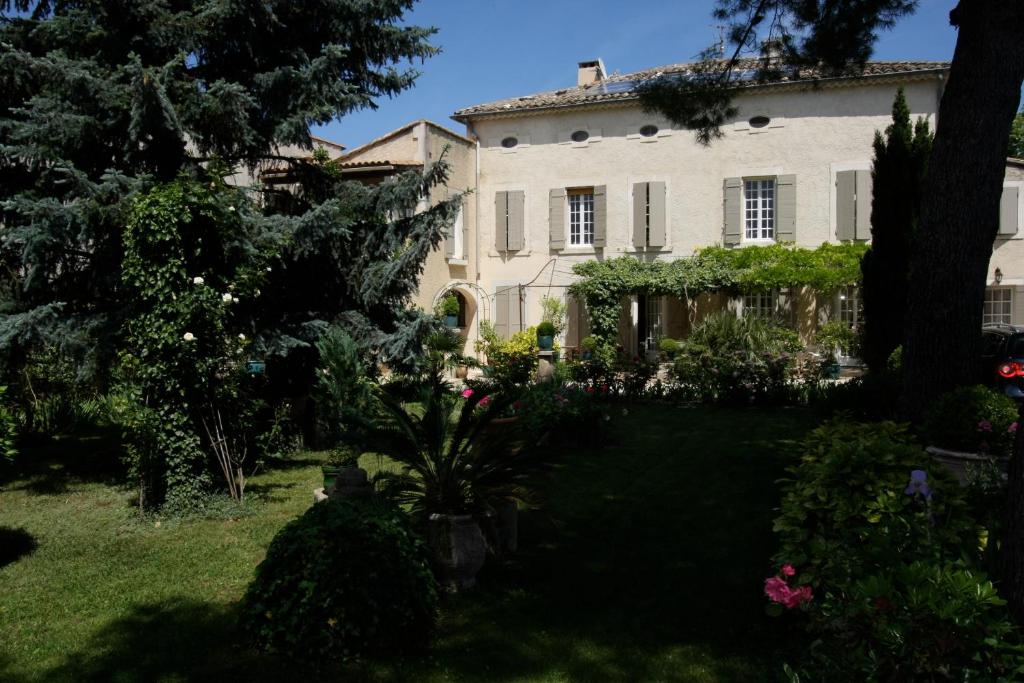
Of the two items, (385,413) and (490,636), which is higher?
(385,413)

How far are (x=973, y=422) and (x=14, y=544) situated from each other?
24.9ft

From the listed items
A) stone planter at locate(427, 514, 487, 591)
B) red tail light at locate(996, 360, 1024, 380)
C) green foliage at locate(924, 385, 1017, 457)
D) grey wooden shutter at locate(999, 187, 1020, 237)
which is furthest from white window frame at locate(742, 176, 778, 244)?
stone planter at locate(427, 514, 487, 591)

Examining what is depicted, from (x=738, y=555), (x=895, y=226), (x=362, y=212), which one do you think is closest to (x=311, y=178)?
(x=362, y=212)

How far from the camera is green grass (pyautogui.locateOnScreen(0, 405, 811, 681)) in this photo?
3889 mm

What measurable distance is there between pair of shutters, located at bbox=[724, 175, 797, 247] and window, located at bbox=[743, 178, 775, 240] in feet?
0.84

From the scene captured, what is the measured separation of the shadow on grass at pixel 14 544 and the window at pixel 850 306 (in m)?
17.0

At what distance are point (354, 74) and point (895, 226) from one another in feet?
32.6

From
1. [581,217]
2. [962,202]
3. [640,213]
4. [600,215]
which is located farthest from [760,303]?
[962,202]

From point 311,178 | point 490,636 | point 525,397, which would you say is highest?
point 311,178

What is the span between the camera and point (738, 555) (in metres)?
5.54

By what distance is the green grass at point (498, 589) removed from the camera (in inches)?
153

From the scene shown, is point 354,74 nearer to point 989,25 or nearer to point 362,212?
point 362,212

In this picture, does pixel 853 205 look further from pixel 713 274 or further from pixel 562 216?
pixel 562 216

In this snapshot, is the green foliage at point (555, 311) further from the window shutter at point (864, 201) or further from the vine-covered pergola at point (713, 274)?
the window shutter at point (864, 201)
